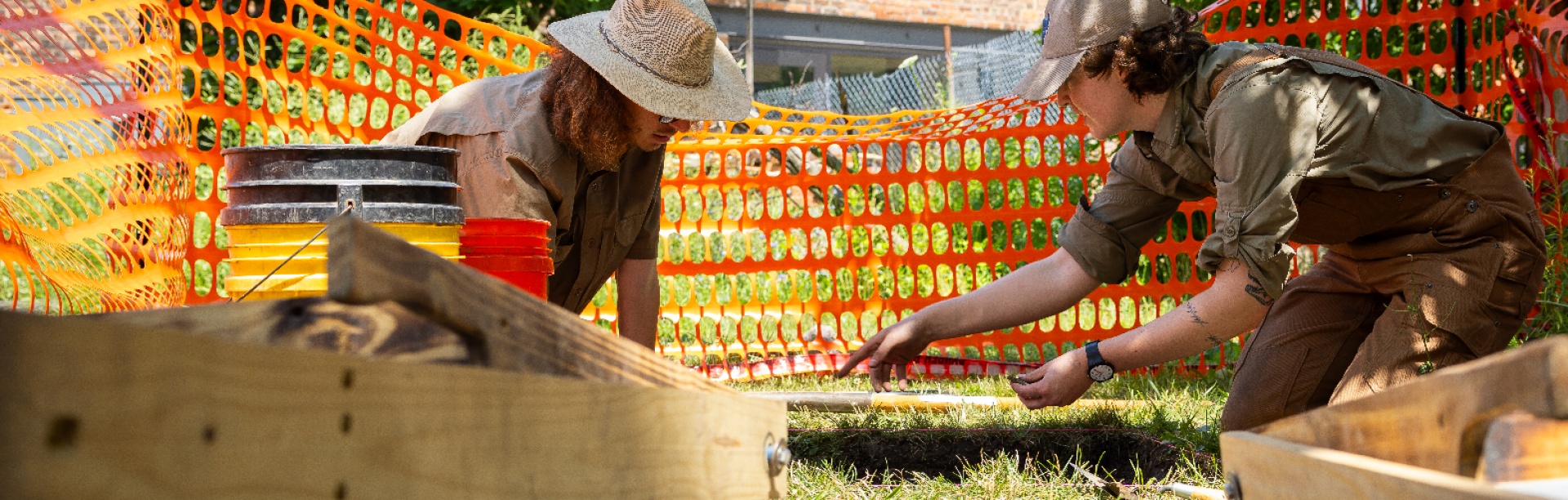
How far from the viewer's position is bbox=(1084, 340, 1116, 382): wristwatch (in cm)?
293

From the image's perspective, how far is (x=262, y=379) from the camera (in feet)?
2.31

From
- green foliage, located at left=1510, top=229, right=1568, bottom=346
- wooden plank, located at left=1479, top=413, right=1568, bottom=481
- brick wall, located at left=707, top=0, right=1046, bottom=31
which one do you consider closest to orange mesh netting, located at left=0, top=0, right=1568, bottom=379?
green foliage, located at left=1510, top=229, right=1568, bottom=346

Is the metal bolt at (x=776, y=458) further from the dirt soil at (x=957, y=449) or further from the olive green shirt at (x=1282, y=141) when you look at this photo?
the dirt soil at (x=957, y=449)

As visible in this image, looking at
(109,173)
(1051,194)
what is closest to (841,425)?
(109,173)

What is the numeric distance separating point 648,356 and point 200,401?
26.9 inches

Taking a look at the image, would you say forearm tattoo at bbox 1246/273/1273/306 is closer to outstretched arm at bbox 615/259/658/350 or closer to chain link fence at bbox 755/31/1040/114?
outstretched arm at bbox 615/259/658/350

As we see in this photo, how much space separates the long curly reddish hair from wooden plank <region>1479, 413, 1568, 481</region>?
2.38m

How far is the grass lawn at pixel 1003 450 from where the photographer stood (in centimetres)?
301

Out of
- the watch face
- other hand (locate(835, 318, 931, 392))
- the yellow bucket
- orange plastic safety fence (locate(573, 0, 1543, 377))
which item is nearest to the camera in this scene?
the yellow bucket

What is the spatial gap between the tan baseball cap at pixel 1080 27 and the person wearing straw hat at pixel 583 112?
0.78 m

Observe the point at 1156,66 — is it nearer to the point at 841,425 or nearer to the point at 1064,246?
the point at 1064,246

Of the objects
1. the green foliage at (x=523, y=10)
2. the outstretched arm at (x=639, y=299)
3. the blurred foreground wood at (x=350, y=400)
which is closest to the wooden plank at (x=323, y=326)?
the blurred foreground wood at (x=350, y=400)

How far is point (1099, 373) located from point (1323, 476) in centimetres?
193

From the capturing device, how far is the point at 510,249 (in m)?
2.13
